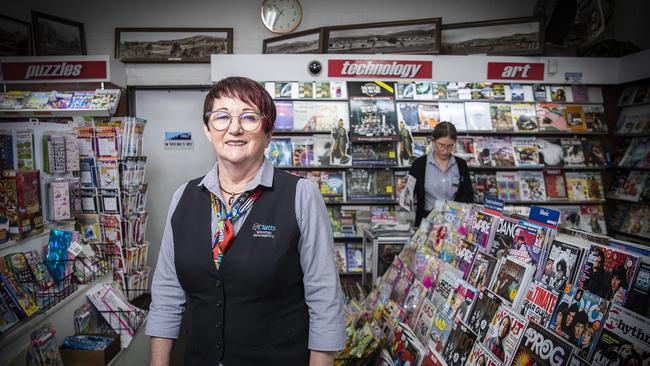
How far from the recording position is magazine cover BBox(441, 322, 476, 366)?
150cm

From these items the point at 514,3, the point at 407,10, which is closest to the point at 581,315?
the point at 407,10

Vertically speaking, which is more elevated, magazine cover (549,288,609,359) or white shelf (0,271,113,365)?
magazine cover (549,288,609,359)

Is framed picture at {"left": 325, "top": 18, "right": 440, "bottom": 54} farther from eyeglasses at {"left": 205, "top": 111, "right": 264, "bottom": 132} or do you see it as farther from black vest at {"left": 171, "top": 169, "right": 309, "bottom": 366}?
black vest at {"left": 171, "top": 169, "right": 309, "bottom": 366}

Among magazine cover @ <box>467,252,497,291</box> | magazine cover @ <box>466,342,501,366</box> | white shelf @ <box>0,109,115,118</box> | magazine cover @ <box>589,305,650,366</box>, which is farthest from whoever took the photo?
white shelf @ <box>0,109,115,118</box>

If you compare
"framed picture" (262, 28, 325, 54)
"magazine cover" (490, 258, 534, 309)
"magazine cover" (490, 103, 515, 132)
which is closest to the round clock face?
"framed picture" (262, 28, 325, 54)

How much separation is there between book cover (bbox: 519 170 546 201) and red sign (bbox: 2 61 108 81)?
5.24 m

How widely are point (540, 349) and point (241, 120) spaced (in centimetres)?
125

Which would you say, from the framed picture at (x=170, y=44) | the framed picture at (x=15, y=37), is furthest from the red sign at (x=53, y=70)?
the framed picture at (x=170, y=44)

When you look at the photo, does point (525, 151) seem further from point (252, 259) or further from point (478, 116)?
point (252, 259)

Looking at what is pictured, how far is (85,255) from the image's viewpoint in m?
2.16

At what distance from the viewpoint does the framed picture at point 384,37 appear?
14.2ft

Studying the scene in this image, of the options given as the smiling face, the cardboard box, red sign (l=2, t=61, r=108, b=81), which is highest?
red sign (l=2, t=61, r=108, b=81)

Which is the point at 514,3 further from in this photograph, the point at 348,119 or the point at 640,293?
the point at 640,293

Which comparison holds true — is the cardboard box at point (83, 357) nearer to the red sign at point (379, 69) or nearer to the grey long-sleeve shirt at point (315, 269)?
the grey long-sleeve shirt at point (315, 269)
